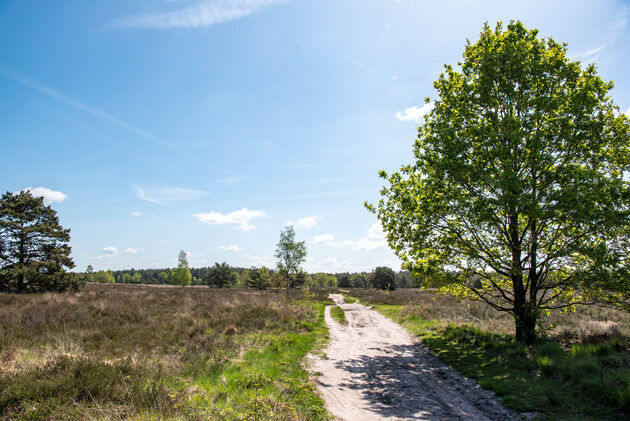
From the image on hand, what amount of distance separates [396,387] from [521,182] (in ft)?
26.2

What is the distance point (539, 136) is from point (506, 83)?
269 centimetres

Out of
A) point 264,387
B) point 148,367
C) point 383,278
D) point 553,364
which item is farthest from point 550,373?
point 383,278

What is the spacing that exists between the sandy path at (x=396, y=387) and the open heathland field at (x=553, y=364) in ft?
1.91

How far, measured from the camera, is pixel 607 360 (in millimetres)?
8047

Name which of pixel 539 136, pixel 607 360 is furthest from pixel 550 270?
pixel 539 136

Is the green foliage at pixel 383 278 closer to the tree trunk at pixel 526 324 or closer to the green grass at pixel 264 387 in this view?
the tree trunk at pixel 526 324

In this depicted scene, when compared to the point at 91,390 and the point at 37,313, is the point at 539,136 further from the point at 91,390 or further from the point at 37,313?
the point at 37,313

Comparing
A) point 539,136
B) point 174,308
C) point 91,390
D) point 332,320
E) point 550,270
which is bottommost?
point 332,320

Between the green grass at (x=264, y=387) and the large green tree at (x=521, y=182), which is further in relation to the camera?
the large green tree at (x=521, y=182)

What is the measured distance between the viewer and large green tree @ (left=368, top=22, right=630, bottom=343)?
9.32 m

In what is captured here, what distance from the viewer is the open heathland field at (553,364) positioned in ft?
20.3

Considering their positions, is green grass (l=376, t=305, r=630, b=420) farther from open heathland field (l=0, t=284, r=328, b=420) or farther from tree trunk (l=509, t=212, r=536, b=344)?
open heathland field (l=0, t=284, r=328, b=420)

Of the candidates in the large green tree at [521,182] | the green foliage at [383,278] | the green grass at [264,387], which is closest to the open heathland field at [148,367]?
the green grass at [264,387]

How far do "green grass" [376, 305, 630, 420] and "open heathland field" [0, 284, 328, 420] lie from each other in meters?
5.10
